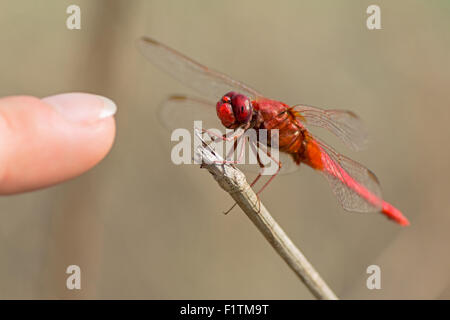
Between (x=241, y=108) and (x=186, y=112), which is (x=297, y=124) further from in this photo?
(x=186, y=112)

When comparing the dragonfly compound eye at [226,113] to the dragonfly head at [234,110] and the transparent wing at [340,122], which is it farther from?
the transparent wing at [340,122]

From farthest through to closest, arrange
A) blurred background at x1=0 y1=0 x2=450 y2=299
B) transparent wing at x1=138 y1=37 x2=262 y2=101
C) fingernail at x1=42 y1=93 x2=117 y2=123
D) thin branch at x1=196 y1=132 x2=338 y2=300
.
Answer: blurred background at x1=0 y1=0 x2=450 y2=299 → transparent wing at x1=138 y1=37 x2=262 y2=101 → thin branch at x1=196 y1=132 x2=338 y2=300 → fingernail at x1=42 y1=93 x2=117 y2=123

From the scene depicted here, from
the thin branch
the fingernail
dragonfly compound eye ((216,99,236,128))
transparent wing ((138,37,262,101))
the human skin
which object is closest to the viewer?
the human skin

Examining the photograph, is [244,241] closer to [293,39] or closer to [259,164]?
[259,164]

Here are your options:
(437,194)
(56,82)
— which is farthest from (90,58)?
(437,194)

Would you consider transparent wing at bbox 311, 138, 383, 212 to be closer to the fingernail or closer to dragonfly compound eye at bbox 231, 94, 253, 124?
dragonfly compound eye at bbox 231, 94, 253, 124

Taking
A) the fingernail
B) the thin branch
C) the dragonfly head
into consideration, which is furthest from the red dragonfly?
the fingernail

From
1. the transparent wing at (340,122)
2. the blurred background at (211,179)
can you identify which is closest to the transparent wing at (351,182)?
the transparent wing at (340,122)
